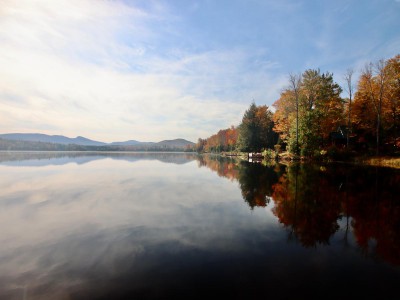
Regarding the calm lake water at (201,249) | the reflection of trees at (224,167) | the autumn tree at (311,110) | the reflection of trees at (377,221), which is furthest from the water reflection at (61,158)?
the reflection of trees at (377,221)

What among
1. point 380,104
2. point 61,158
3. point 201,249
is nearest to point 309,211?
point 201,249

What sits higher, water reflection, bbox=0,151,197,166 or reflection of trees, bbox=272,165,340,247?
reflection of trees, bbox=272,165,340,247

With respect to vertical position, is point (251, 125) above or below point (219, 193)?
above

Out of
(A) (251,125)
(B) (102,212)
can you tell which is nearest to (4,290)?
(B) (102,212)

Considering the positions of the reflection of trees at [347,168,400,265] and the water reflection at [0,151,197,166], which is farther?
the water reflection at [0,151,197,166]

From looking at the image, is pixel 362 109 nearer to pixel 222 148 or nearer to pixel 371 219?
pixel 371 219

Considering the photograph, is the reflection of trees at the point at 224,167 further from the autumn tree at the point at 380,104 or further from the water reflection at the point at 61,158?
the autumn tree at the point at 380,104

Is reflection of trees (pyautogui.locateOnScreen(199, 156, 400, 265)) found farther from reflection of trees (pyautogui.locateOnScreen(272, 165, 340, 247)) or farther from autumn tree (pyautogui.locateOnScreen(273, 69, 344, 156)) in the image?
autumn tree (pyautogui.locateOnScreen(273, 69, 344, 156))

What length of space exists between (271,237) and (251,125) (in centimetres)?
5705

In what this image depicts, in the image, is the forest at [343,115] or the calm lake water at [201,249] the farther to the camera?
the forest at [343,115]

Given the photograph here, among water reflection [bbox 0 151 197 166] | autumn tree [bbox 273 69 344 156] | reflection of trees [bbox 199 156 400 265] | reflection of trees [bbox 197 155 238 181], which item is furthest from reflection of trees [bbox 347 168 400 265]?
water reflection [bbox 0 151 197 166]

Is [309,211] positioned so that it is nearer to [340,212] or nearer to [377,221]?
[340,212]

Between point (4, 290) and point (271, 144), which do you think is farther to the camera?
point (271, 144)

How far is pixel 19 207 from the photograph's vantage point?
8.77 meters
